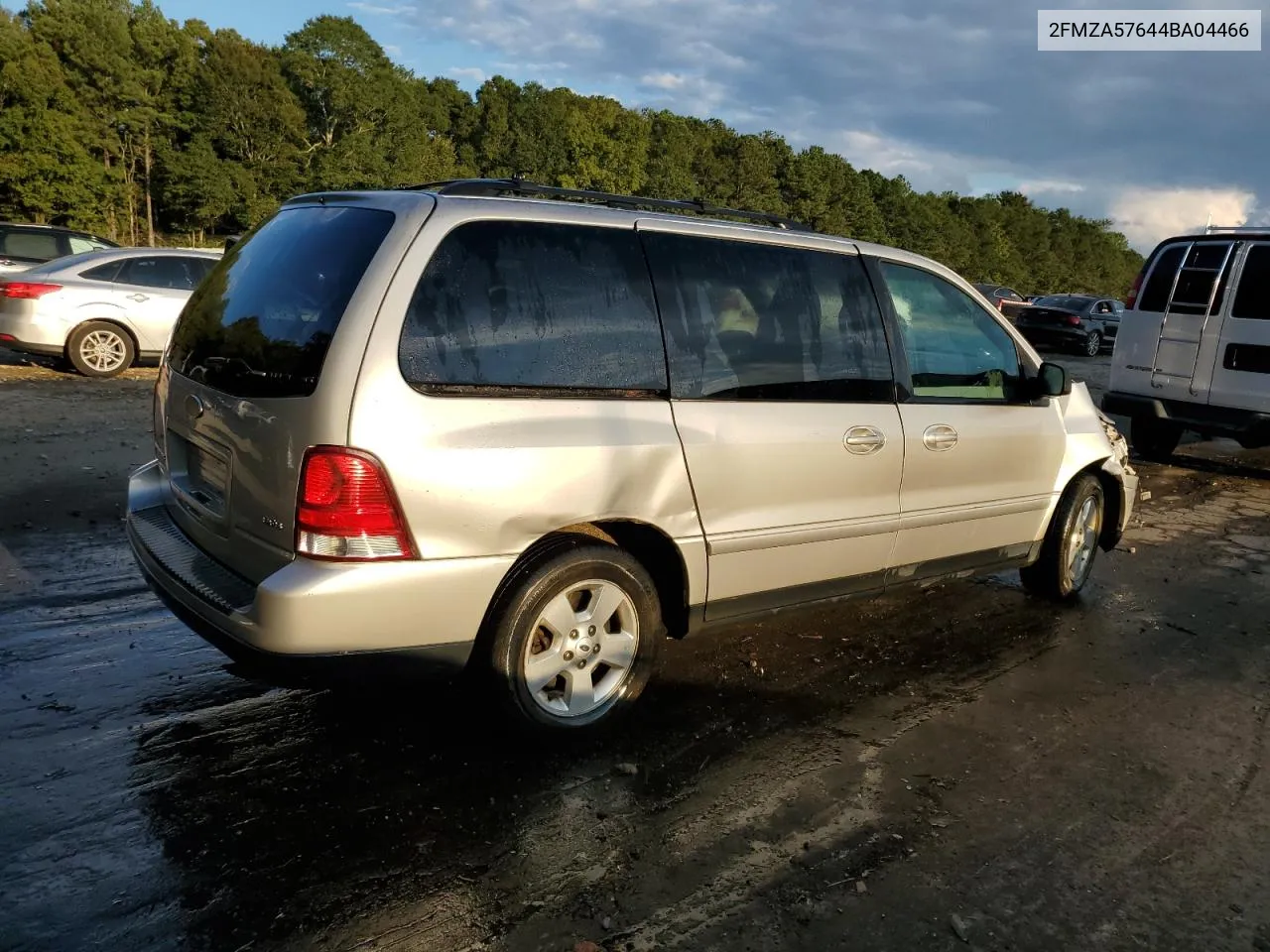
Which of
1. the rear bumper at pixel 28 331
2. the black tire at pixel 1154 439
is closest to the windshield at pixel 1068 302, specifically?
the black tire at pixel 1154 439

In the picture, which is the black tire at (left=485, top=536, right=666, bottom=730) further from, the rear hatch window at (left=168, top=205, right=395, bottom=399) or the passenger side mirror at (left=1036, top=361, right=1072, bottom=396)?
the passenger side mirror at (left=1036, top=361, right=1072, bottom=396)

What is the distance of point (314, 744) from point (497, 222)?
194 cm

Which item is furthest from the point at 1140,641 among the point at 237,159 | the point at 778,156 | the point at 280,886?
the point at 778,156

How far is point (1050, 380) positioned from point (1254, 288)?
5.61 m

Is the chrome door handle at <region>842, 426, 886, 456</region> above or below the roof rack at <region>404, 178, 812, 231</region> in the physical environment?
below

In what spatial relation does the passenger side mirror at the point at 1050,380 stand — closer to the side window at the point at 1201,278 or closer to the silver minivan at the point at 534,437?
the silver minivan at the point at 534,437

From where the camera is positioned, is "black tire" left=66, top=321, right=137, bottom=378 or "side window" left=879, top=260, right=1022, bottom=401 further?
"black tire" left=66, top=321, right=137, bottom=378

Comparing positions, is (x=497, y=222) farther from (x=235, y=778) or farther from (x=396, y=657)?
(x=235, y=778)

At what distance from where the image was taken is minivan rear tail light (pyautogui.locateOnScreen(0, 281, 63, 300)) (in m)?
11.3

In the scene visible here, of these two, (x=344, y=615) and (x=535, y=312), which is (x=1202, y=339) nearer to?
(x=535, y=312)

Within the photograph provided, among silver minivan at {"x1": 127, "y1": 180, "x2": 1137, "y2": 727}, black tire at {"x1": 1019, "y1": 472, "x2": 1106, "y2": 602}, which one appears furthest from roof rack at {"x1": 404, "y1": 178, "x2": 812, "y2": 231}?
black tire at {"x1": 1019, "y1": 472, "x2": 1106, "y2": 602}

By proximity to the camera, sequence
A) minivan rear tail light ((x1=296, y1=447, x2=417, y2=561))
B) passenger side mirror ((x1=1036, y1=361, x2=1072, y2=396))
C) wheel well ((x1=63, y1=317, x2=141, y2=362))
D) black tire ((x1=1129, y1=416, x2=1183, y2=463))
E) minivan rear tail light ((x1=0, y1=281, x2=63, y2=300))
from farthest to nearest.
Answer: wheel well ((x1=63, y1=317, x2=141, y2=362)) → minivan rear tail light ((x1=0, y1=281, x2=63, y2=300)) → black tire ((x1=1129, y1=416, x2=1183, y2=463)) → passenger side mirror ((x1=1036, y1=361, x2=1072, y2=396)) → minivan rear tail light ((x1=296, y1=447, x2=417, y2=561))

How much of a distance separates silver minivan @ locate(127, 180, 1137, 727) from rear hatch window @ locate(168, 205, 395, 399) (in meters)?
0.01

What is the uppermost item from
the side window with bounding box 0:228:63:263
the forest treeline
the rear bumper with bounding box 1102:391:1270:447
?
the forest treeline
